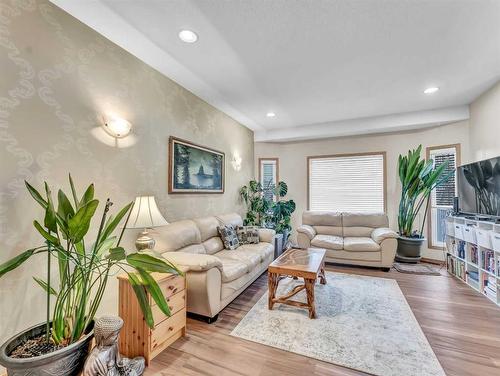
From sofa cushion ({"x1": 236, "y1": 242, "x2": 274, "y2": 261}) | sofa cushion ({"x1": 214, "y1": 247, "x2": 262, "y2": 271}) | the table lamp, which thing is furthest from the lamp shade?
sofa cushion ({"x1": 236, "y1": 242, "x2": 274, "y2": 261})

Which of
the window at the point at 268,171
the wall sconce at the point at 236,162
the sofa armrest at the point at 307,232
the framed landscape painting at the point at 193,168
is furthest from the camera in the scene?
the window at the point at 268,171

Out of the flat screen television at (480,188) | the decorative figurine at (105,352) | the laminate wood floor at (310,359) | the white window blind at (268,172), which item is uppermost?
the white window blind at (268,172)

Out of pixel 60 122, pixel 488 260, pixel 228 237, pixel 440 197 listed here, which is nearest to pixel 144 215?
pixel 60 122

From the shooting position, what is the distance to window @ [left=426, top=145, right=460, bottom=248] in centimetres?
427

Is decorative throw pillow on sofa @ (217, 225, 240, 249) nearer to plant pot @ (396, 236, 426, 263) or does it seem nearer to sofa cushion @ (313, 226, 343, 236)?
sofa cushion @ (313, 226, 343, 236)

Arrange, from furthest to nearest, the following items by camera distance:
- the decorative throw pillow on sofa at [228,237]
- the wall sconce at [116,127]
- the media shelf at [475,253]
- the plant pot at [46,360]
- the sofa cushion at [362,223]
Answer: the sofa cushion at [362,223] → the decorative throw pillow on sofa at [228,237] → the media shelf at [475,253] → the wall sconce at [116,127] → the plant pot at [46,360]

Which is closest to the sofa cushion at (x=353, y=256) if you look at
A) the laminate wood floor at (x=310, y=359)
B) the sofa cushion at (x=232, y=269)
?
the laminate wood floor at (x=310, y=359)

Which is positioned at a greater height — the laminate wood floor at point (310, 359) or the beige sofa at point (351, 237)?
the beige sofa at point (351, 237)

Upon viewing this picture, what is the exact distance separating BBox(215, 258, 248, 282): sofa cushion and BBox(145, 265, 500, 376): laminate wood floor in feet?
1.27

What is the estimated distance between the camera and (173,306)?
1.98 m

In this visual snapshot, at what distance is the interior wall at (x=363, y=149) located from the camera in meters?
4.29

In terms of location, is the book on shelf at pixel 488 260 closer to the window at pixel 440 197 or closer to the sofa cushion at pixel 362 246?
the sofa cushion at pixel 362 246

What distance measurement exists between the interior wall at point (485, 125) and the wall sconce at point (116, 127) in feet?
15.3

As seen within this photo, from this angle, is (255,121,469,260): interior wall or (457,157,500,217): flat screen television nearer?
(457,157,500,217): flat screen television
